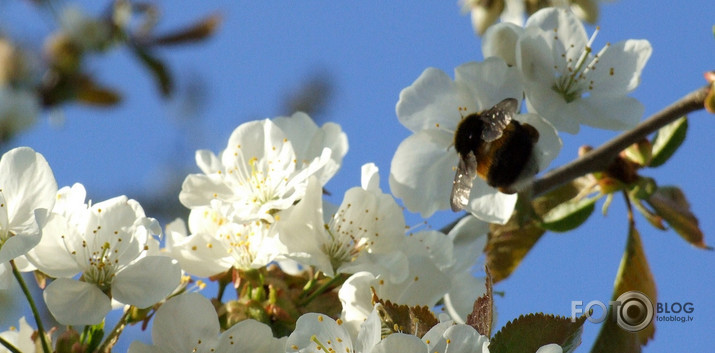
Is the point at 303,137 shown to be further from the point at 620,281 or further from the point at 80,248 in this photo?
the point at 620,281

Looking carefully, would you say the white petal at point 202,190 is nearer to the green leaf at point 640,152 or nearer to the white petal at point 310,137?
the white petal at point 310,137

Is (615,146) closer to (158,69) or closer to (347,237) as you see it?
(347,237)

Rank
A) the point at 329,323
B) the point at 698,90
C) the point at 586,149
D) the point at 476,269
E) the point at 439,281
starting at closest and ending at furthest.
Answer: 1. the point at 329,323
2. the point at 439,281
3. the point at 698,90
4. the point at 476,269
5. the point at 586,149

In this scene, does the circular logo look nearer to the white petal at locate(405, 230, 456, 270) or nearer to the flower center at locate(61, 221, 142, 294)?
the white petal at locate(405, 230, 456, 270)

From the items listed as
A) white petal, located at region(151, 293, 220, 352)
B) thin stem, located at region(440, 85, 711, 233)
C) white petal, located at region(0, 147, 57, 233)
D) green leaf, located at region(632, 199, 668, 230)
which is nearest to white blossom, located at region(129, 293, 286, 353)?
white petal, located at region(151, 293, 220, 352)

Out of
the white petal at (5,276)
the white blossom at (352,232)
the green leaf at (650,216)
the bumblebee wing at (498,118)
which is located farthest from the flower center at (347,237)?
the green leaf at (650,216)

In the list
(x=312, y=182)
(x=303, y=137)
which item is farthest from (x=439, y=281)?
(x=303, y=137)
